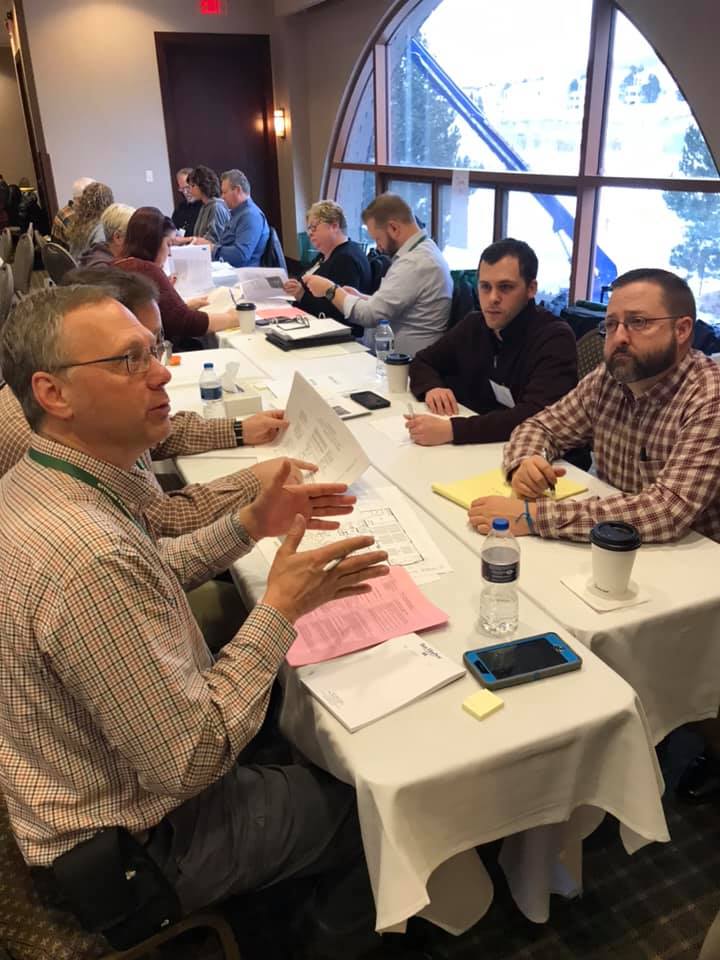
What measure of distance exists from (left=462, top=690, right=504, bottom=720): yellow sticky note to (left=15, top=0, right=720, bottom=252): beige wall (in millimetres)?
6540

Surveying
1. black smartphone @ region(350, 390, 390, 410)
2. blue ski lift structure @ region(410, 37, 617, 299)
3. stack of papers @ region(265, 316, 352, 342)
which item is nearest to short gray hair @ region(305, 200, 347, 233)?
stack of papers @ region(265, 316, 352, 342)

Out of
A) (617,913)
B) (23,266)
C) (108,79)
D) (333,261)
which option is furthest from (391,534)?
(108,79)

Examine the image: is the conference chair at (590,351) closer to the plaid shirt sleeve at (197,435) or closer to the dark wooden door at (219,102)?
the plaid shirt sleeve at (197,435)

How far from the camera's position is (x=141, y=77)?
7297 mm

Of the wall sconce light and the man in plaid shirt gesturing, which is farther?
the wall sconce light

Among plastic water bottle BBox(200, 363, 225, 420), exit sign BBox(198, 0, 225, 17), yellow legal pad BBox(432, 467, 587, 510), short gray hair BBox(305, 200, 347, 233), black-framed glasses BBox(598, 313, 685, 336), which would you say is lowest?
yellow legal pad BBox(432, 467, 587, 510)

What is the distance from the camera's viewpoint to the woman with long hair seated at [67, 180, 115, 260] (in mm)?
4602

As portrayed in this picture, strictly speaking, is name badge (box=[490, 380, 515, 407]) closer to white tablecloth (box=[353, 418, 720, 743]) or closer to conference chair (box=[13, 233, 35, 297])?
white tablecloth (box=[353, 418, 720, 743])

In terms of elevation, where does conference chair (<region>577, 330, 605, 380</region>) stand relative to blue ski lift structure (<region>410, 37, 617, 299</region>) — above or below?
below

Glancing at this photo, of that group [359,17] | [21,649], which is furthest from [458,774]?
[359,17]

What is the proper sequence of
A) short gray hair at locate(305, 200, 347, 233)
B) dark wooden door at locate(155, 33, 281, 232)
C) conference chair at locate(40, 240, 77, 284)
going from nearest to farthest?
short gray hair at locate(305, 200, 347, 233) < conference chair at locate(40, 240, 77, 284) < dark wooden door at locate(155, 33, 281, 232)

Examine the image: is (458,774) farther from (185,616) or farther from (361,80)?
(361,80)

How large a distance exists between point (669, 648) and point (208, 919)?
36.5 inches

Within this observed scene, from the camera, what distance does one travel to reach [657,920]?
5.07ft
